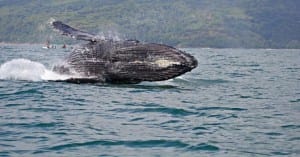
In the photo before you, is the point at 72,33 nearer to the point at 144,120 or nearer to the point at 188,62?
the point at 188,62

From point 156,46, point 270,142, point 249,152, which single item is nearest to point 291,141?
point 270,142

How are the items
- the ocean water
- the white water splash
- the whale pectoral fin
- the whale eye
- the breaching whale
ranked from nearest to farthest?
the ocean water < the whale eye < the breaching whale < the whale pectoral fin < the white water splash

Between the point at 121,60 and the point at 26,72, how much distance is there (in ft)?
18.4

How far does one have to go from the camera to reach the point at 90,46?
17.3 metres

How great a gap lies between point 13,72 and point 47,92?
17.3 ft

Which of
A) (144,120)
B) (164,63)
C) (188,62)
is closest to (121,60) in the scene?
(164,63)

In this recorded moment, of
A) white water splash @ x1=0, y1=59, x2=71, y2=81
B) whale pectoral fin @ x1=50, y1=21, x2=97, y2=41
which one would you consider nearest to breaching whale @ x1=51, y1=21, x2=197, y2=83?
whale pectoral fin @ x1=50, y1=21, x2=97, y2=41

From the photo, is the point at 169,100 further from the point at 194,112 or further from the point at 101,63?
the point at 101,63

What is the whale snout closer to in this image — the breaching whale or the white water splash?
the breaching whale

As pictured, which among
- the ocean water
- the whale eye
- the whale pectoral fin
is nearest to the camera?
the ocean water

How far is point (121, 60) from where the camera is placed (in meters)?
16.8

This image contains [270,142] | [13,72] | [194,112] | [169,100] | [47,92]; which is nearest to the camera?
[270,142]

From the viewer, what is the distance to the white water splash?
19.4 metres

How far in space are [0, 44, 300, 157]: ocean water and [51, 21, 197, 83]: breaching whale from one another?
44cm
